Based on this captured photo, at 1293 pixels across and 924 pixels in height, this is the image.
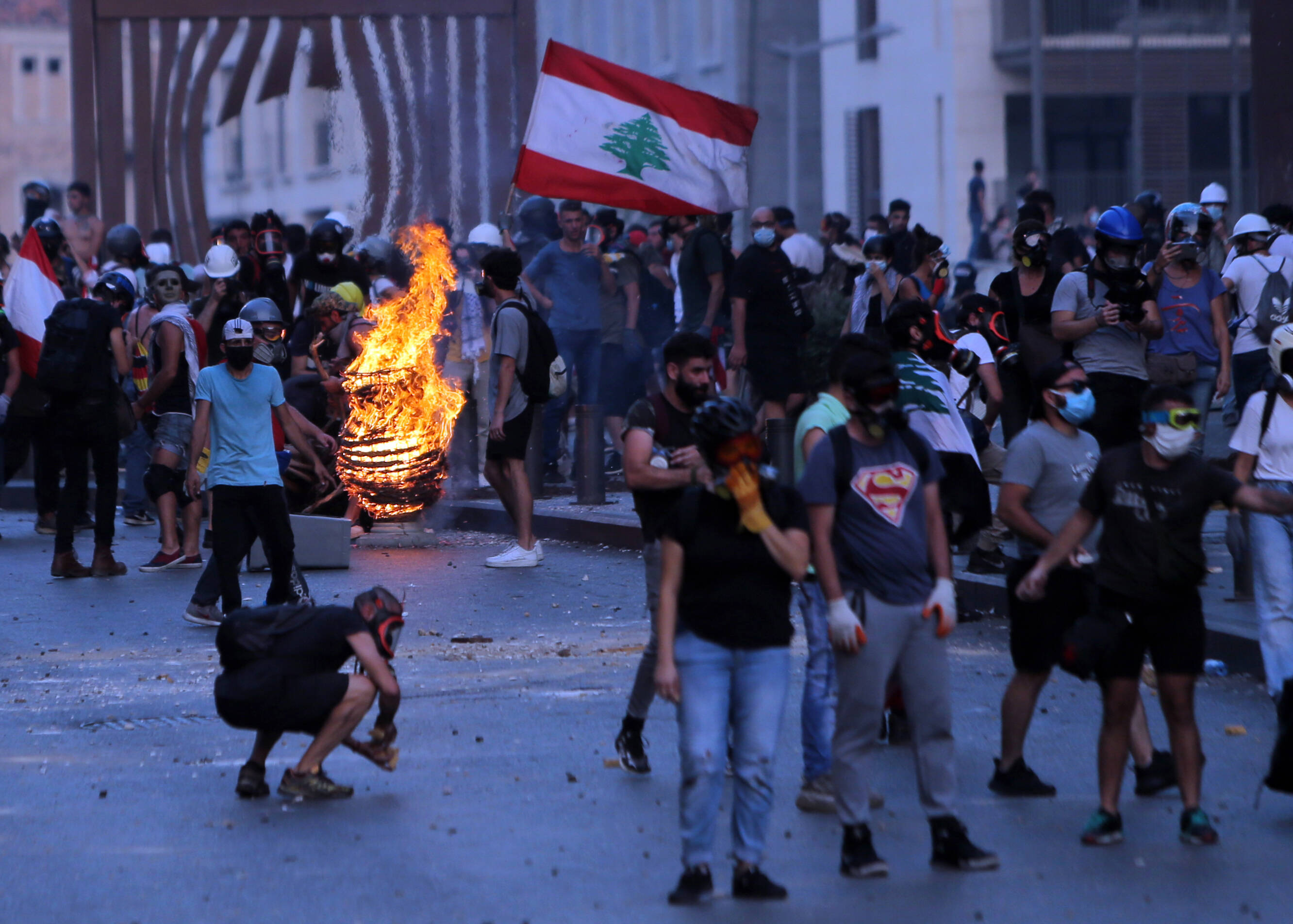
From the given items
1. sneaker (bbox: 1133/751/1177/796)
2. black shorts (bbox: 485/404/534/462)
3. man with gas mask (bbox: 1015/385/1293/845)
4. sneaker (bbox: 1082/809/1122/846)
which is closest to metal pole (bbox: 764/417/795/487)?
black shorts (bbox: 485/404/534/462)

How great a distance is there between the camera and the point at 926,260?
38.1 ft

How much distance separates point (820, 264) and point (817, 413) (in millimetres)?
11679

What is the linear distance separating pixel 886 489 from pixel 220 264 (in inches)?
360

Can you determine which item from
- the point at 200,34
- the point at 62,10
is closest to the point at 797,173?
the point at 200,34

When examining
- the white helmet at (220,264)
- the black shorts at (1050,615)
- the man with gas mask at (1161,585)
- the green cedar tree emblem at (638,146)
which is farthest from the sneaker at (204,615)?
the man with gas mask at (1161,585)

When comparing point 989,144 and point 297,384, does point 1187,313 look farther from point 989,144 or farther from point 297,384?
point 989,144

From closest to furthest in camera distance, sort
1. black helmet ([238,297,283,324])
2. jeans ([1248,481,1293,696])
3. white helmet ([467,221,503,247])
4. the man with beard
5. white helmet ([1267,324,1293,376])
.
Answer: the man with beard
jeans ([1248,481,1293,696])
white helmet ([1267,324,1293,376])
black helmet ([238,297,283,324])
white helmet ([467,221,503,247])

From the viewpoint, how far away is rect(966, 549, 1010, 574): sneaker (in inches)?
411

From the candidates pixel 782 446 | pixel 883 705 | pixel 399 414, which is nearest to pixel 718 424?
pixel 883 705

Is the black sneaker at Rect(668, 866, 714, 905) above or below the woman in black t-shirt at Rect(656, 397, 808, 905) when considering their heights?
below

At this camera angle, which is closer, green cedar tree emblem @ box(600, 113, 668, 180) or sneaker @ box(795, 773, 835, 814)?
sneaker @ box(795, 773, 835, 814)

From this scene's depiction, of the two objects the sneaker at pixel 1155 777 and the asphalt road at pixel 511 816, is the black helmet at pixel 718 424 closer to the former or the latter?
the asphalt road at pixel 511 816

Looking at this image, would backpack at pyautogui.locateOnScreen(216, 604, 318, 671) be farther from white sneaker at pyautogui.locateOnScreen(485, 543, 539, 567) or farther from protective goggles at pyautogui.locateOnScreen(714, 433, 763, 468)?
white sneaker at pyautogui.locateOnScreen(485, 543, 539, 567)

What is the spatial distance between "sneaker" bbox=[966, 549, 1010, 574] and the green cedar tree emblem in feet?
14.3
